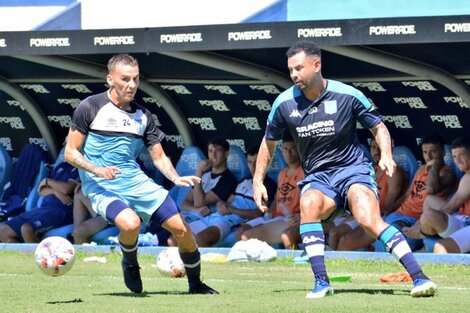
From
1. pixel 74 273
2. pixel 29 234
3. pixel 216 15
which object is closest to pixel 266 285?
pixel 74 273

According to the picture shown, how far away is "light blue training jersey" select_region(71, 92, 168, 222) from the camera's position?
30.7ft

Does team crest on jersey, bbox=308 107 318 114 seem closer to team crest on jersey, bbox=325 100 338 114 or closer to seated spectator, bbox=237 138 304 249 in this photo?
team crest on jersey, bbox=325 100 338 114

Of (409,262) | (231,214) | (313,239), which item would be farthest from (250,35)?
(409,262)

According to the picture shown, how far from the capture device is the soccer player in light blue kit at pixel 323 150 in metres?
8.81

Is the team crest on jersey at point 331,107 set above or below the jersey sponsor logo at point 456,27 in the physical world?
below

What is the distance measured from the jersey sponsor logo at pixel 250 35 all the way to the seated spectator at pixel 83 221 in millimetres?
3057

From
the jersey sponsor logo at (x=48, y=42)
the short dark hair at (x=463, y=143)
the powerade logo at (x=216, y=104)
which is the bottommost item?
the short dark hair at (x=463, y=143)

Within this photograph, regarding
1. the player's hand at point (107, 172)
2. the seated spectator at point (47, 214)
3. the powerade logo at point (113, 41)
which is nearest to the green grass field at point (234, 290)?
the player's hand at point (107, 172)

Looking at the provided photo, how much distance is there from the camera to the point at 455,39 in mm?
12891

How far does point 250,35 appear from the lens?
13984 millimetres

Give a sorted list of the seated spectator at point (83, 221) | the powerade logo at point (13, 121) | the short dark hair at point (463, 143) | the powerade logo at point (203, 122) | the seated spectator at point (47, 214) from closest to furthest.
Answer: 1. the short dark hair at point (463, 143)
2. the seated spectator at point (83, 221)
3. the seated spectator at point (47, 214)
4. the powerade logo at point (203, 122)
5. the powerade logo at point (13, 121)

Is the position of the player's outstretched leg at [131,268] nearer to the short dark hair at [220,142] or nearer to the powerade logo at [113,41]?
the powerade logo at [113,41]

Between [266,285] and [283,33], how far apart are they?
418 centimetres

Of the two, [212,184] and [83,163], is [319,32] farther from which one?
[83,163]
